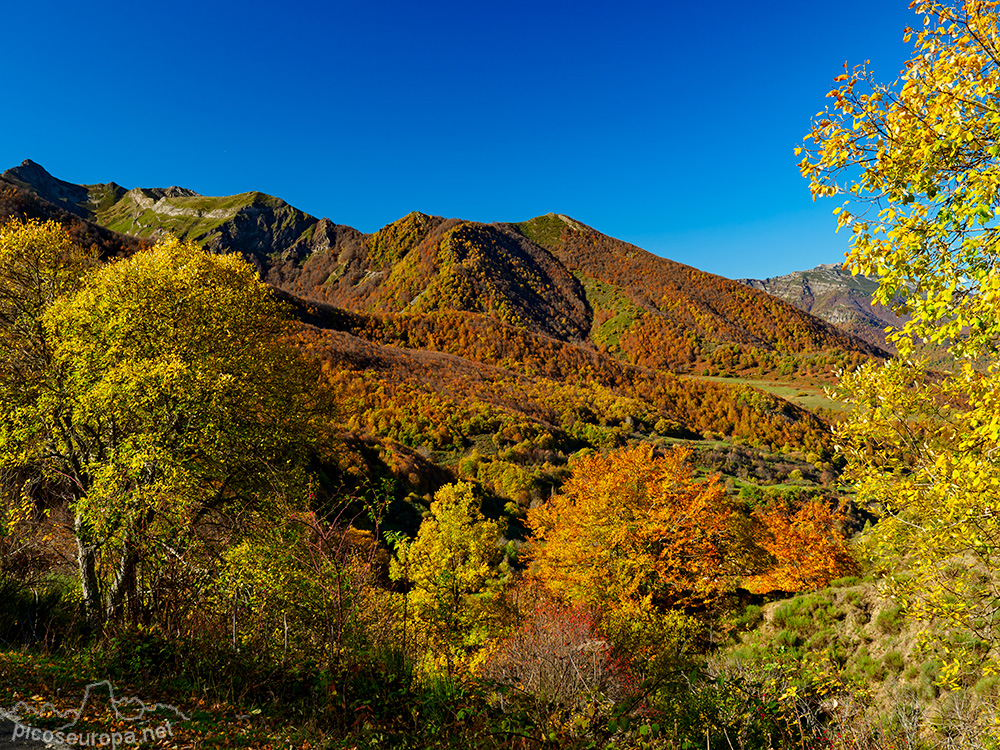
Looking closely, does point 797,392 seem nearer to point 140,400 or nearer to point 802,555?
point 802,555

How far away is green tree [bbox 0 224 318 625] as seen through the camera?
407 inches

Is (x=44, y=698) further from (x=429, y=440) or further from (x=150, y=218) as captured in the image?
(x=150, y=218)

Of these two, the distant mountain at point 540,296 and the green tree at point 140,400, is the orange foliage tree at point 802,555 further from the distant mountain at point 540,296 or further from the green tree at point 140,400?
the distant mountain at point 540,296

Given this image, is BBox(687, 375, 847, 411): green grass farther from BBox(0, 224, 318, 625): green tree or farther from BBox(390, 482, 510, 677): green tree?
BBox(0, 224, 318, 625): green tree

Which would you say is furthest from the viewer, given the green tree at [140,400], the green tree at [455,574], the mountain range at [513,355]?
the mountain range at [513,355]

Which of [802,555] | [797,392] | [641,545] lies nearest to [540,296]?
[797,392]

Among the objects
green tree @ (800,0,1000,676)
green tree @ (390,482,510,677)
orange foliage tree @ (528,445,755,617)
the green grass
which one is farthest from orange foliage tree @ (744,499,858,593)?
the green grass

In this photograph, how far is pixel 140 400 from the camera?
10.8 m

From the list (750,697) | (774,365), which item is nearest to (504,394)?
(750,697)

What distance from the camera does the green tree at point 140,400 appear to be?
33.9 feet

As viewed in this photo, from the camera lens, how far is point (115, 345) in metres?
11.4

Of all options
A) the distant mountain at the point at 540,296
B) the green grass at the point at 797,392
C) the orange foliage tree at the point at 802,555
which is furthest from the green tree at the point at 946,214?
the distant mountain at the point at 540,296

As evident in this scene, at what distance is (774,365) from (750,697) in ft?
494

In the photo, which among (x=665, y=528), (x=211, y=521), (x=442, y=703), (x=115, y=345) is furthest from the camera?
(x=665, y=528)
